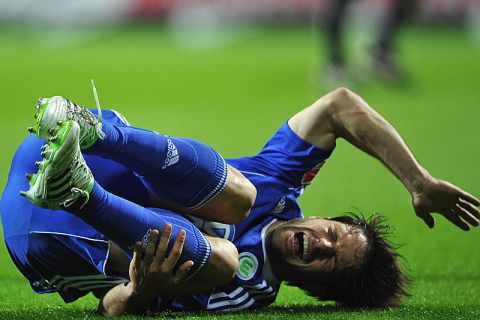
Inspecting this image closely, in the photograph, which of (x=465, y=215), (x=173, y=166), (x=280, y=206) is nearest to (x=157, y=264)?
(x=173, y=166)

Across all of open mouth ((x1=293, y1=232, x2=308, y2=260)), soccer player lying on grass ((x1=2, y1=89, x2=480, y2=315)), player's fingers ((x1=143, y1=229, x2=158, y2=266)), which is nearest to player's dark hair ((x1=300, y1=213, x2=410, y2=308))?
soccer player lying on grass ((x1=2, y1=89, x2=480, y2=315))

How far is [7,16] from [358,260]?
45.7 feet

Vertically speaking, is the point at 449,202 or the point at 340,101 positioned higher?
the point at 340,101

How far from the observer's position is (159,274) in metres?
3.10

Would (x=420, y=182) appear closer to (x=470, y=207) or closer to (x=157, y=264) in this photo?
(x=470, y=207)

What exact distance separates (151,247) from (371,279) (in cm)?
95

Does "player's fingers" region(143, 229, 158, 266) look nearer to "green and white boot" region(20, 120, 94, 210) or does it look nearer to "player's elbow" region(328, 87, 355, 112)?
"green and white boot" region(20, 120, 94, 210)

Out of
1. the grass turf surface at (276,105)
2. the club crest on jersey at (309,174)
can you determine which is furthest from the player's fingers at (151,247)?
the club crest on jersey at (309,174)

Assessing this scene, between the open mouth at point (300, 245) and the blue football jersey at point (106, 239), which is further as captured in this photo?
the open mouth at point (300, 245)

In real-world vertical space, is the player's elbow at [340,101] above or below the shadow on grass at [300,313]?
above

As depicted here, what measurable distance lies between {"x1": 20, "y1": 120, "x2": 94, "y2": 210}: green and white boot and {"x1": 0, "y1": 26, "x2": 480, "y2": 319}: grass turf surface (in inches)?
24.7

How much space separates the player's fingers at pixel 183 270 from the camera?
3.10m

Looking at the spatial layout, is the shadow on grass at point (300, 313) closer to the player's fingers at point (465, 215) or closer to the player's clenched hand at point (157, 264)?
the player's clenched hand at point (157, 264)

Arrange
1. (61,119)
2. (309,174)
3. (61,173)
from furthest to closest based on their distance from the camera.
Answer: (309,174)
(61,119)
(61,173)
